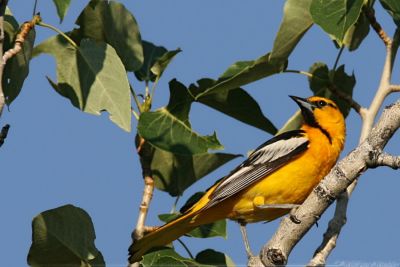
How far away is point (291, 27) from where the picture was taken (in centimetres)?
448

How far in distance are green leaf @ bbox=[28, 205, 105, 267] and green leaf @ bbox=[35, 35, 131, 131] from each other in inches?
24.2

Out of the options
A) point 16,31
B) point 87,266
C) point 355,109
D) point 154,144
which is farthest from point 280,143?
point 16,31

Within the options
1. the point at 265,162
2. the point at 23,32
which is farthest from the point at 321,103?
the point at 23,32

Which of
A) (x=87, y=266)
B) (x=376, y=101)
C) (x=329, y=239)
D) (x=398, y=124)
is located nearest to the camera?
(x=398, y=124)

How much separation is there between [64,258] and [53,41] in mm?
1360

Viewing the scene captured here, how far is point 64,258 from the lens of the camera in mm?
4516

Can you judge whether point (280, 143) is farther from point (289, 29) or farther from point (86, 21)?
point (86, 21)

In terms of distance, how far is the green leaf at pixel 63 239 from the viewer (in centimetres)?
435

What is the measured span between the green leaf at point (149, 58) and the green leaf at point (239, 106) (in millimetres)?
→ 403

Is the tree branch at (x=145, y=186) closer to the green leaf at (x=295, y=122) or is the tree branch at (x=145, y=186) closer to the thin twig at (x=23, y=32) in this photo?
the thin twig at (x=23, y=32)

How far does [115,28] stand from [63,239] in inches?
54.5

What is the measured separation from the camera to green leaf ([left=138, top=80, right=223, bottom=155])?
A: 4441 millimetres

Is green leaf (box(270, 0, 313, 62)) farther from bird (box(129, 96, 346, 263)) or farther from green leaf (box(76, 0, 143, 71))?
bird (box(129, 96, 346, 263))

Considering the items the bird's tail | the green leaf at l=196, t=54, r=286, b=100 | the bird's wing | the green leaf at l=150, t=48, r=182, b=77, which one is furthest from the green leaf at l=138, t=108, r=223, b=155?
the bird's wing
